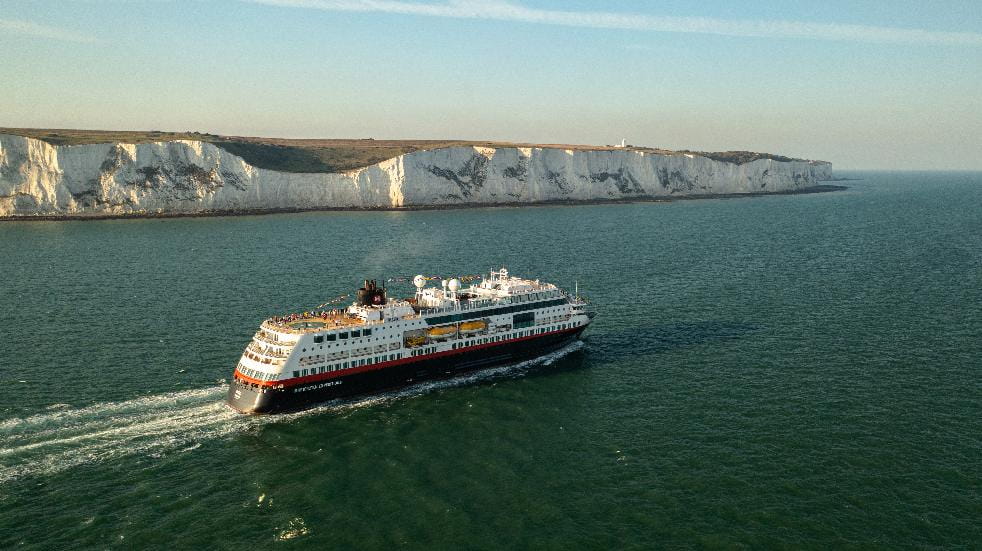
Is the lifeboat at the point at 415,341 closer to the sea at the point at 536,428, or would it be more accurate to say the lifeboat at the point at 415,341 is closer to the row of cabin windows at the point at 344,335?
the row of cabin windows at the point at 344,335

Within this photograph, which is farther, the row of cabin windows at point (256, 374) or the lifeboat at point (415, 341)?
the lifeboat at point (415, 341)

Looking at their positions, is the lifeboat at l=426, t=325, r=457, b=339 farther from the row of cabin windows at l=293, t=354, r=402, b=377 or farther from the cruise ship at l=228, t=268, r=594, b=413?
the row of cabin windows at l=293, t=354, r=402, b=377

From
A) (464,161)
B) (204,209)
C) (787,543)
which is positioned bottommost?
(787,543)

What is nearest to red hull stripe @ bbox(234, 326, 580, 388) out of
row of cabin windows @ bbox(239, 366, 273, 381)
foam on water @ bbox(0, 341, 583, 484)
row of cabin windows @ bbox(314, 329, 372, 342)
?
row of cabin windows @ bbox(239, 366, 273, 381)

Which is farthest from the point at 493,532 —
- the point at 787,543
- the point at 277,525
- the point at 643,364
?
the point at 643,364

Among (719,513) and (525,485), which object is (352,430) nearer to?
(525,485)

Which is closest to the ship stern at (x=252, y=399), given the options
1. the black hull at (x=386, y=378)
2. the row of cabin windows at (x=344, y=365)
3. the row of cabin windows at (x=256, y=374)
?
the black hull at (x=386, y=378)
